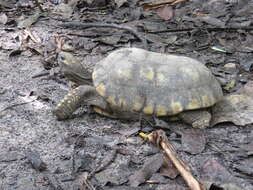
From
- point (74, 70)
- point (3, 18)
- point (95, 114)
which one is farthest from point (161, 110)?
point (3, 18)

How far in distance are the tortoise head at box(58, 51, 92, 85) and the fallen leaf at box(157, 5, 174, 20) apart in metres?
2.96

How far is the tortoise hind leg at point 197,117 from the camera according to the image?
4.91 meters

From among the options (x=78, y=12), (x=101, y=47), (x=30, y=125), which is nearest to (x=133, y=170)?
(x=30, y=125)

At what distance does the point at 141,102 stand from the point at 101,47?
98.1 inches

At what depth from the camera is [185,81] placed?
16.2 feet

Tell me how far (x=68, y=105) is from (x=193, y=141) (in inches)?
60.0

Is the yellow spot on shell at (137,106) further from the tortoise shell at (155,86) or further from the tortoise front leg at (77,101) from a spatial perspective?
the tortoise front leg at (77,101)

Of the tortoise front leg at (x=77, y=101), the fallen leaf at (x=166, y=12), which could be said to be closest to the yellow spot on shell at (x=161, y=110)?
the tortoise front leg at (x=77, y=101)

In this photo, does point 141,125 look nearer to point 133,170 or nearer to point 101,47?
point 133,170

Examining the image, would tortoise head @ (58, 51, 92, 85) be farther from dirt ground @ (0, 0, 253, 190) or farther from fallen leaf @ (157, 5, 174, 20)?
fallen leaf @ (157, 5, 174, 20)

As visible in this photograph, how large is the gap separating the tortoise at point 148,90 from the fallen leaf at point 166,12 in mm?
2993

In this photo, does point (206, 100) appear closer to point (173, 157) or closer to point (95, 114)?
point (173, 157)

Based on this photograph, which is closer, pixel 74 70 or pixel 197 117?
pixel 197 117

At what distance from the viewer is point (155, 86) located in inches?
194
